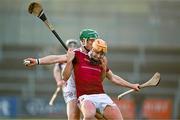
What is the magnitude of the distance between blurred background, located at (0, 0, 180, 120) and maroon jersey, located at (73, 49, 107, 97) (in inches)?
766

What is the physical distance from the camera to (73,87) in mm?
11656

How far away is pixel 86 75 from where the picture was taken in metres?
10.7

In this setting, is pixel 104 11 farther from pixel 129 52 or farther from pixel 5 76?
pixel 5 76

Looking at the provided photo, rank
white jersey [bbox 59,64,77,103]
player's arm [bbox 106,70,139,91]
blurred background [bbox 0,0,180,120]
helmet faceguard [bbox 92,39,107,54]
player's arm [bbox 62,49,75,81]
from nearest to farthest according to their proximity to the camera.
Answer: helmet faceguard [bbox 92,39,107,54] < player's arm [bbox 62,49,75,81] < player's arm [bbox 106,70,139,91] < white jersey [bbox 59,64,77,103] < blurred background [bbox 0,0,180,120]

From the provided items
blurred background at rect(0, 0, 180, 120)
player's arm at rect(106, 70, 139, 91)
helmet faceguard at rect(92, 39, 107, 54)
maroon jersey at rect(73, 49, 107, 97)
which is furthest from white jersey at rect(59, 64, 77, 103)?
blurred background at rect(0, 0, 180, 120)

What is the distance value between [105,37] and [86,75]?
2400 centimetres

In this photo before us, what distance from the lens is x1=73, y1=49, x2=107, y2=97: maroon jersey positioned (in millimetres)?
10711

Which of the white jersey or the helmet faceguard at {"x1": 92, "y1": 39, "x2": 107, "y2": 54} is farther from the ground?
the helmet faceguard at {"x1": 92, "y1": 39, "x2": 107, "y2": 54}

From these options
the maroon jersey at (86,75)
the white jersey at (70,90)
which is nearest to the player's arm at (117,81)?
the maroon jersey at (86,75)

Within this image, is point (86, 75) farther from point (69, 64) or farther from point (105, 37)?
point (105, 37)

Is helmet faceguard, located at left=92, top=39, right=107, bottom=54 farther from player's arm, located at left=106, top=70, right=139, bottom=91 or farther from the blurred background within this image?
the blurred background

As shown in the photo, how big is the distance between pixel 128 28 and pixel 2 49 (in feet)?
19.6

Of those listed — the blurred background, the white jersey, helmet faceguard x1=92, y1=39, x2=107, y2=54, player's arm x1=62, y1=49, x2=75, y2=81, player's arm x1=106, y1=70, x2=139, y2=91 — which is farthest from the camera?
the blurred background

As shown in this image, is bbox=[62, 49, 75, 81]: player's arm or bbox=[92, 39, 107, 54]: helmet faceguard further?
bbox=[62, 49, 75, 81]: player's arm
